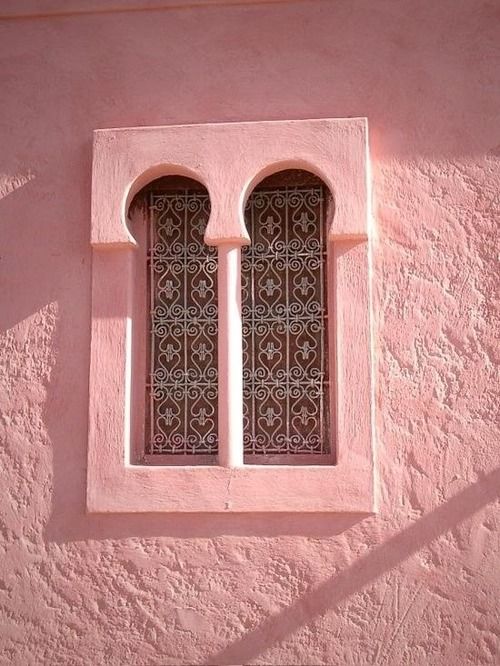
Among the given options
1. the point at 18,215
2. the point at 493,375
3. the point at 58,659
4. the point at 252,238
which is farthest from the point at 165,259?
the point at 58,659

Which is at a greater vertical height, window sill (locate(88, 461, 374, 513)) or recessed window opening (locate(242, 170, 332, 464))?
recessed window opening (locate(242, 170, 332, 464))

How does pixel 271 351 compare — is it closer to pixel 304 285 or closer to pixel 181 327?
pixel 304 285

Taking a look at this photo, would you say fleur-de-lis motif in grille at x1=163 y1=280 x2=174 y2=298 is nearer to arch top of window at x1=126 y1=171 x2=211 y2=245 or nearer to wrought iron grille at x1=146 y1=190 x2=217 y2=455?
wrought iron grille at x1=146 y1=190 x2=217 y2=455

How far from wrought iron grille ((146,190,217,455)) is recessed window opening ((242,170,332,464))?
0.64 ft

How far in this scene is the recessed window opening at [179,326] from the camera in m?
4.86

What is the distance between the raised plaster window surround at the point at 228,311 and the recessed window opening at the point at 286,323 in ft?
0.36

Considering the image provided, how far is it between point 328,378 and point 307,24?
1892 mm

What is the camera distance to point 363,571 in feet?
14.9

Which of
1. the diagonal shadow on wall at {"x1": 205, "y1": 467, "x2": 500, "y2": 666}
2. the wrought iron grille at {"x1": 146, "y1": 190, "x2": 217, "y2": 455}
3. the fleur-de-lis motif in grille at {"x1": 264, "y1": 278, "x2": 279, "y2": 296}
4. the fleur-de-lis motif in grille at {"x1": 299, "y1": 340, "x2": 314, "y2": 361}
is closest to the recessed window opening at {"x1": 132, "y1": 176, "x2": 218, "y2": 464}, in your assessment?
the wrought iron grille at {"x1": 146, "y1": 190, "x2": 217, "y2": 455}

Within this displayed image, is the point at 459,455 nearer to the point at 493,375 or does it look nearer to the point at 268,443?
the point at 493,375

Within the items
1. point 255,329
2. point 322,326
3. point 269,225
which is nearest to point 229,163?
point 269,225

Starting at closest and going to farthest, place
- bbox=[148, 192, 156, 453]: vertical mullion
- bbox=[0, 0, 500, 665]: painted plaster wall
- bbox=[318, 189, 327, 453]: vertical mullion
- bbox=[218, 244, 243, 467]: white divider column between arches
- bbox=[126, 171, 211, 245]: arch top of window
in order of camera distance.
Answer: bbox=[0, 0, 500, 665]: painted plaster wall → bbox=[218, 244, 243, 467]: white divider column between arches → bbox=[318, 189, 327, 453]: vertical mullion → bbox=[148, 192, 156, 453]: vertical mullion → bbox=[126, 171, 211, 245]: arch top of window

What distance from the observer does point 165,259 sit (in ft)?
16.4

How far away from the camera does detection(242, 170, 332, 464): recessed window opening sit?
479 cm
